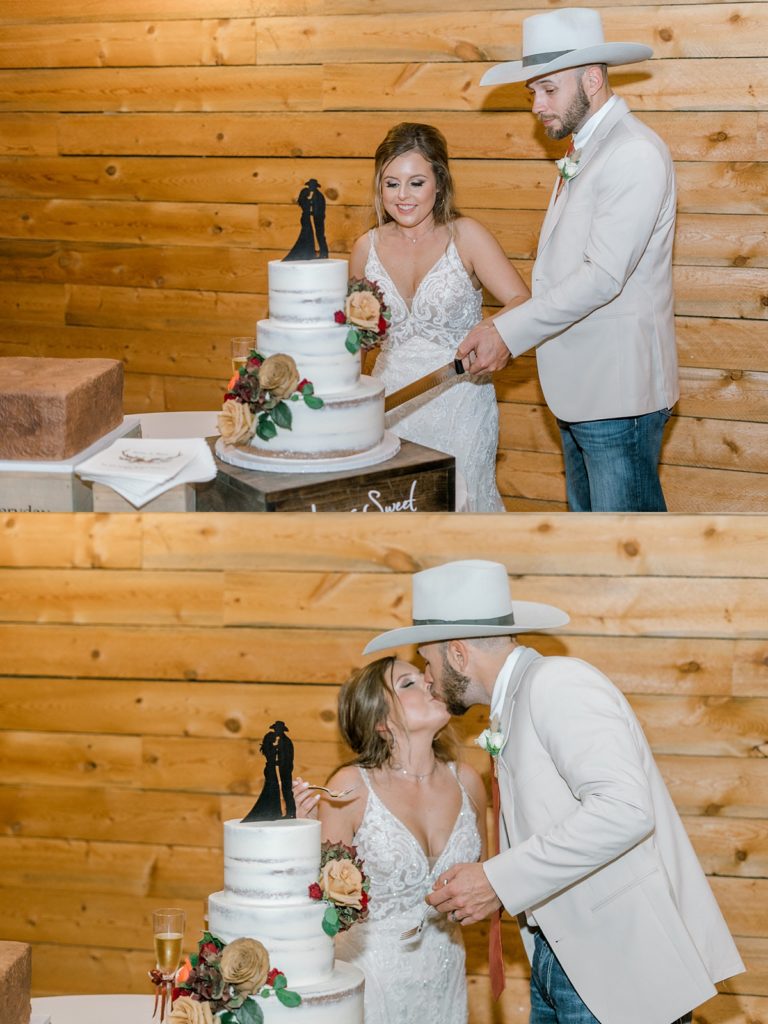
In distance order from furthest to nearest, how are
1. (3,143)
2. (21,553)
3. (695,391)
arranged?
(3,143), (695,391), (21,553)

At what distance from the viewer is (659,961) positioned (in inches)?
105

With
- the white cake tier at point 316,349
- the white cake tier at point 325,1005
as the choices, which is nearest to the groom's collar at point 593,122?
the white cake tier at point 316,349

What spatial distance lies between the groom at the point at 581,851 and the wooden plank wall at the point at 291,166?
241cm

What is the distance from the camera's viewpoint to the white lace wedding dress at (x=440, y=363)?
14.0 ft

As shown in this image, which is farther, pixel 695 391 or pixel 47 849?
pixel 695 391

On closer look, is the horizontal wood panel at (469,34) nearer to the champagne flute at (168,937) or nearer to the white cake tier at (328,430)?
the white cake tier at (328,430)

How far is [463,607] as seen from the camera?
2914 mm

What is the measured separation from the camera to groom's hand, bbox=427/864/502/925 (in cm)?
270

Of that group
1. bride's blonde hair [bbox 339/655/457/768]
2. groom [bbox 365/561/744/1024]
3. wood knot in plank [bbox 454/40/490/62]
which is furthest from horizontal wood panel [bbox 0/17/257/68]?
groom [bbox 365/561/744/1024]

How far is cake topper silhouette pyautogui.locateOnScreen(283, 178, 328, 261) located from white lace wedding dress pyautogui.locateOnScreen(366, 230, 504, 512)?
37.7 inches

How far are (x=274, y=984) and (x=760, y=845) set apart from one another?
5.70ft

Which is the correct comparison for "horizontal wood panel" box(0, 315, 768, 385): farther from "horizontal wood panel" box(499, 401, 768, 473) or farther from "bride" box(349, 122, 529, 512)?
"bride" box(349, 122, 529, 512)

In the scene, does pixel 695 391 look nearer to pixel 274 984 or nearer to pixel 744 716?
pixel 744 716

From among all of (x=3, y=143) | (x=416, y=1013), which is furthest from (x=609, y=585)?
(x=3, y=143)
